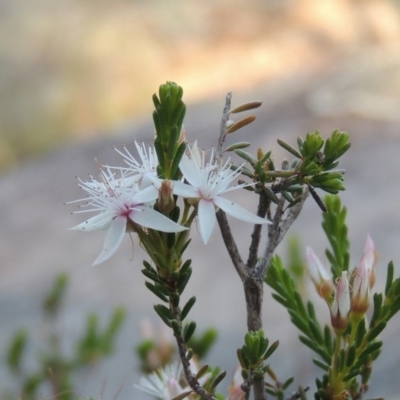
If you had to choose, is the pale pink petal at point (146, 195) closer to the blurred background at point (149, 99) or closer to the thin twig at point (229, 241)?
the thin twig at point (229, 241)

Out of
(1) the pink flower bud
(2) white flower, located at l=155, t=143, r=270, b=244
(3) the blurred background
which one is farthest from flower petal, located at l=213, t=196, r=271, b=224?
(3) the blurred background

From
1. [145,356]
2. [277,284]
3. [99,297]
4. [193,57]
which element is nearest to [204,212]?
[277,284]

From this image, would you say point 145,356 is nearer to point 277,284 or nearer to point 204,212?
point 277,284

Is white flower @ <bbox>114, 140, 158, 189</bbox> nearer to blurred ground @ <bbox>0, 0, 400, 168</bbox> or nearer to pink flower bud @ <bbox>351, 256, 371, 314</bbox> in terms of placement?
pink flower bud @ <bbox>351, 256, 371, 314</bbox>

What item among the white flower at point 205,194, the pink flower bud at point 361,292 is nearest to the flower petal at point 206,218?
the white flower at point 205,194

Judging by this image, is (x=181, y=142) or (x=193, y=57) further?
(x=193, y=57)

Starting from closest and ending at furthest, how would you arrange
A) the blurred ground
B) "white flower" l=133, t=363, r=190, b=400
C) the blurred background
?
1. "white flower" l=133, t=363, r=190, b=400
2. the blurred background
3. the blurred ground
